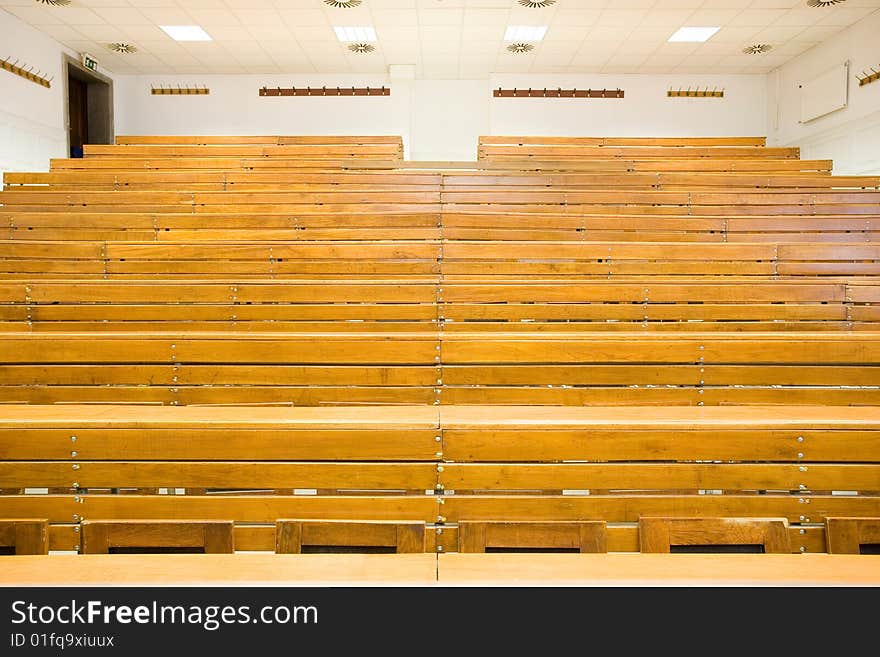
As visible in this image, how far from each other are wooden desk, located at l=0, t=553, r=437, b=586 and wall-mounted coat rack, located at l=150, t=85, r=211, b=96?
421cm

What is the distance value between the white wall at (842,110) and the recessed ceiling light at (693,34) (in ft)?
2.12

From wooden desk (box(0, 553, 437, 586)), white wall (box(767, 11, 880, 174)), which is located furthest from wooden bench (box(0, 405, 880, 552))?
white wall (box(767, 11, 880, 174))

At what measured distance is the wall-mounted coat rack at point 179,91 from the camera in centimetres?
431

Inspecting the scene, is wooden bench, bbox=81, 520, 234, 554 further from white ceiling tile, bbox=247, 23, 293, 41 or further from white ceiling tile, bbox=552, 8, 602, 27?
white ceiling tile, bbox=247, 23, 293, 41

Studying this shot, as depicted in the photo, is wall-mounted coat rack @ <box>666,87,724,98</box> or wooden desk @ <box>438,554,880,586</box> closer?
wooden desk @ <box>438,554,880,586</box>

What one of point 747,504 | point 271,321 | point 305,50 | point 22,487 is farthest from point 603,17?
point 22,487

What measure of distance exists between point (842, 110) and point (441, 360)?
3.08 meters

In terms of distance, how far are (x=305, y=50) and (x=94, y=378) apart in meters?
2.91

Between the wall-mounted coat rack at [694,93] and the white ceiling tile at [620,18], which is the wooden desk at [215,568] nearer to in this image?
the white ceiling tile at [620,18]

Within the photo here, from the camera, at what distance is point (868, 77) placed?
325 centimetres

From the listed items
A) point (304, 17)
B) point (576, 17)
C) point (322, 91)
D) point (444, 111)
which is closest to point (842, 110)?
point (576, 17)

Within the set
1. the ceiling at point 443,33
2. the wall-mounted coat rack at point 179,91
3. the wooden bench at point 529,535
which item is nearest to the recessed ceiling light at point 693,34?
the ceiling at point 443,33

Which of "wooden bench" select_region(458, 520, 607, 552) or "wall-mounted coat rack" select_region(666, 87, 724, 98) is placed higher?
"wall-mounted coat rack" select_region(666, 87, 724, 98)

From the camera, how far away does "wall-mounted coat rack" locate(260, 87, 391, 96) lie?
14.1 feet
